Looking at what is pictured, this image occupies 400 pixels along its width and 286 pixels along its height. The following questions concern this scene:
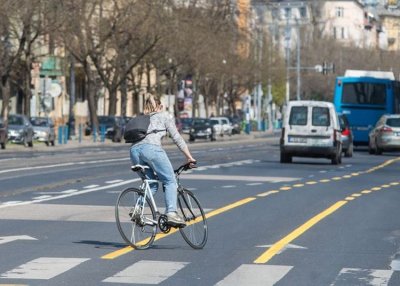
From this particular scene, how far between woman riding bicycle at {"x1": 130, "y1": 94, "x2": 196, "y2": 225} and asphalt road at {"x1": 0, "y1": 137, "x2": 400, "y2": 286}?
0.53 meters

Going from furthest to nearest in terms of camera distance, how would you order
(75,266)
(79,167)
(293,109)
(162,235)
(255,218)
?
1. (293,109)
2. (79,167)
3. (255,218)
4. (162,235)
5. (75,266)

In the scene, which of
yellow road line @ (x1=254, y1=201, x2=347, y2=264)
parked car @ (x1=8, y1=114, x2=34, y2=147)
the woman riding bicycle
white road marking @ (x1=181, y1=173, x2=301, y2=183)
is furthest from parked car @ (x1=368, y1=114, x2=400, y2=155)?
the woman riding bicycle

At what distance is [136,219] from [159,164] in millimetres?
622

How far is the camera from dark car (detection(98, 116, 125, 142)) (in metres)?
74.2

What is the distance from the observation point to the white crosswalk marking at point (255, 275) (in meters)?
12.0

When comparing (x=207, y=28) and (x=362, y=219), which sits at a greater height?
(x=207, y=28)

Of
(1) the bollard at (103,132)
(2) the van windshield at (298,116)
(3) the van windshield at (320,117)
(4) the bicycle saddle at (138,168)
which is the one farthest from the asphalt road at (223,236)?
(1) the bollard at (103,132)

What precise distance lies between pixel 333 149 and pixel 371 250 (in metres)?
26.2

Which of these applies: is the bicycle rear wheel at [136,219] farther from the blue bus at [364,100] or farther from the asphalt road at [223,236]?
the blue bus at [364,100]

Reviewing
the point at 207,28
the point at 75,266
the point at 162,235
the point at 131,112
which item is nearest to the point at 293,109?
the point at 162,235

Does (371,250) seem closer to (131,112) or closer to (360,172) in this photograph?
(360,172)

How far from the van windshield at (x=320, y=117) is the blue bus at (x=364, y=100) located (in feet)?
63.4

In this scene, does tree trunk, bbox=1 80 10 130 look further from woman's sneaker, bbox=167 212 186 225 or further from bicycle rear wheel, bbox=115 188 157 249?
woman's sneaker, bbox=167 212 186 225

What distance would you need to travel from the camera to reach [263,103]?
15100 cm
